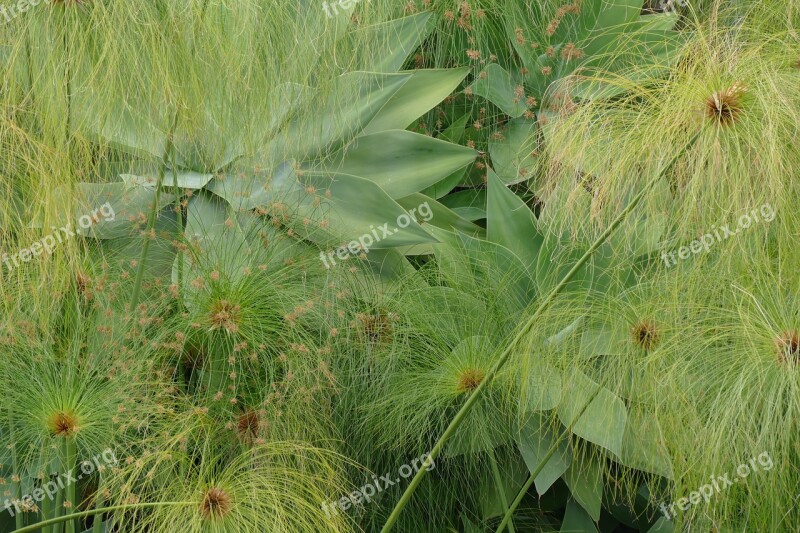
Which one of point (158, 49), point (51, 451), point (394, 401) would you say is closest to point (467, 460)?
point (394, 401)

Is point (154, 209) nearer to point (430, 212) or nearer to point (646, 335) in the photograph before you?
point (430, 212)

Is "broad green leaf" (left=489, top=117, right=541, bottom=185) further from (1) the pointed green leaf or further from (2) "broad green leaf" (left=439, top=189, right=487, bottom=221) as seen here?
(1) the pointed green leaf

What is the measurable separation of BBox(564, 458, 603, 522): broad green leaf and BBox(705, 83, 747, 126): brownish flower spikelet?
494mm

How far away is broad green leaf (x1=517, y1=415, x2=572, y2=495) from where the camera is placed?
1.32 metres

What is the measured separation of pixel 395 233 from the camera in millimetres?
1366

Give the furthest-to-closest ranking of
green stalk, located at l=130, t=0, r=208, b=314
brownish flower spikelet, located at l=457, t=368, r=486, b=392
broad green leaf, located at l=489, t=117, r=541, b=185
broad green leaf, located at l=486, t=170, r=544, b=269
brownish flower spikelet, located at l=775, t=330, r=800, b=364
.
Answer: broad green leaf, located at l=489, t=117, r=541, b=185 < broad green leaf, located at l=486, t=170, r=544, b=269 < brownish flower spikelet, located at l=457, t=368, r=486, b=392 < green stalk, located at l=130, t=0, r=208, b=314 < brownish flower spikelet, located at l=775, t=330, r=800, b=364

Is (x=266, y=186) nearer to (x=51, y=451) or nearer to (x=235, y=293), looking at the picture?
(x=235, y=293)

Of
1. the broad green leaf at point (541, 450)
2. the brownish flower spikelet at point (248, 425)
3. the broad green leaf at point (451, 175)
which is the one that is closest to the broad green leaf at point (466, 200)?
the broad green leaf at point (451, 175)

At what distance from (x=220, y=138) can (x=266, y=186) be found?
4.7 inches

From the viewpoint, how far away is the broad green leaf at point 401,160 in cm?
144

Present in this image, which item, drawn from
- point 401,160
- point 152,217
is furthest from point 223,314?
point 401,160

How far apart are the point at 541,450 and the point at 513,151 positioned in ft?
1.54

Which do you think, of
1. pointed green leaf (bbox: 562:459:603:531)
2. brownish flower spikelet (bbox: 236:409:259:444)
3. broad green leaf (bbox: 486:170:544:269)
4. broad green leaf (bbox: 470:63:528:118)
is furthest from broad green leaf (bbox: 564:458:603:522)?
broad green leaf (bbox: 470:63:528:118)

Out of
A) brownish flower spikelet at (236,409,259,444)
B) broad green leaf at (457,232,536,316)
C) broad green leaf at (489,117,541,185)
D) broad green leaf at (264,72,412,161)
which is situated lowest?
brownish flower spikelet at (236,409,259,444)
